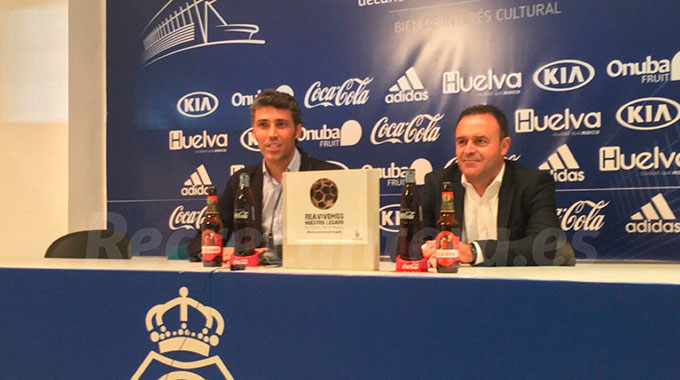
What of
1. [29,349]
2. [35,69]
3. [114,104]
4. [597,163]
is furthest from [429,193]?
[35,69]

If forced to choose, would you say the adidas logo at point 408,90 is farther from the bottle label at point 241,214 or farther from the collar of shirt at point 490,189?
the bottle label at point 241,214

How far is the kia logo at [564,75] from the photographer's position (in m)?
2.95

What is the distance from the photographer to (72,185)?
380 centimetres

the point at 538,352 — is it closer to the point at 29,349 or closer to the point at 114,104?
the point at 29,349

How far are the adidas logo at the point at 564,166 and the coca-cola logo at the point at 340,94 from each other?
3.30 ft

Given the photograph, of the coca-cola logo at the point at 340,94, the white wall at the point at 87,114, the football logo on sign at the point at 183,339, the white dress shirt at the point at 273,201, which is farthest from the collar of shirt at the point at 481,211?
the white wall at the point at 87,114

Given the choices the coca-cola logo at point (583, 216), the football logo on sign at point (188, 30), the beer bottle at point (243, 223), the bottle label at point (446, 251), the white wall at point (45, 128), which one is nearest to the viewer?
the bottle label at point (446, 251)

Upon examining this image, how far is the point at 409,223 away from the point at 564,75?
185 cm

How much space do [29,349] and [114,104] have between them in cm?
256

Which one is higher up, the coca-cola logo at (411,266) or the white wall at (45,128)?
the white wall at (45,128)

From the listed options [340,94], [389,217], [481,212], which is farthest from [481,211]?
[340,94]

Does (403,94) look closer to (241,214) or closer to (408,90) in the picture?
(408,90)

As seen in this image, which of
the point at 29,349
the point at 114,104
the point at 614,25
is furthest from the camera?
the point at 114,104

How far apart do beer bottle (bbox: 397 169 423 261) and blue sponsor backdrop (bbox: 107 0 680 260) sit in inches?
67.7
